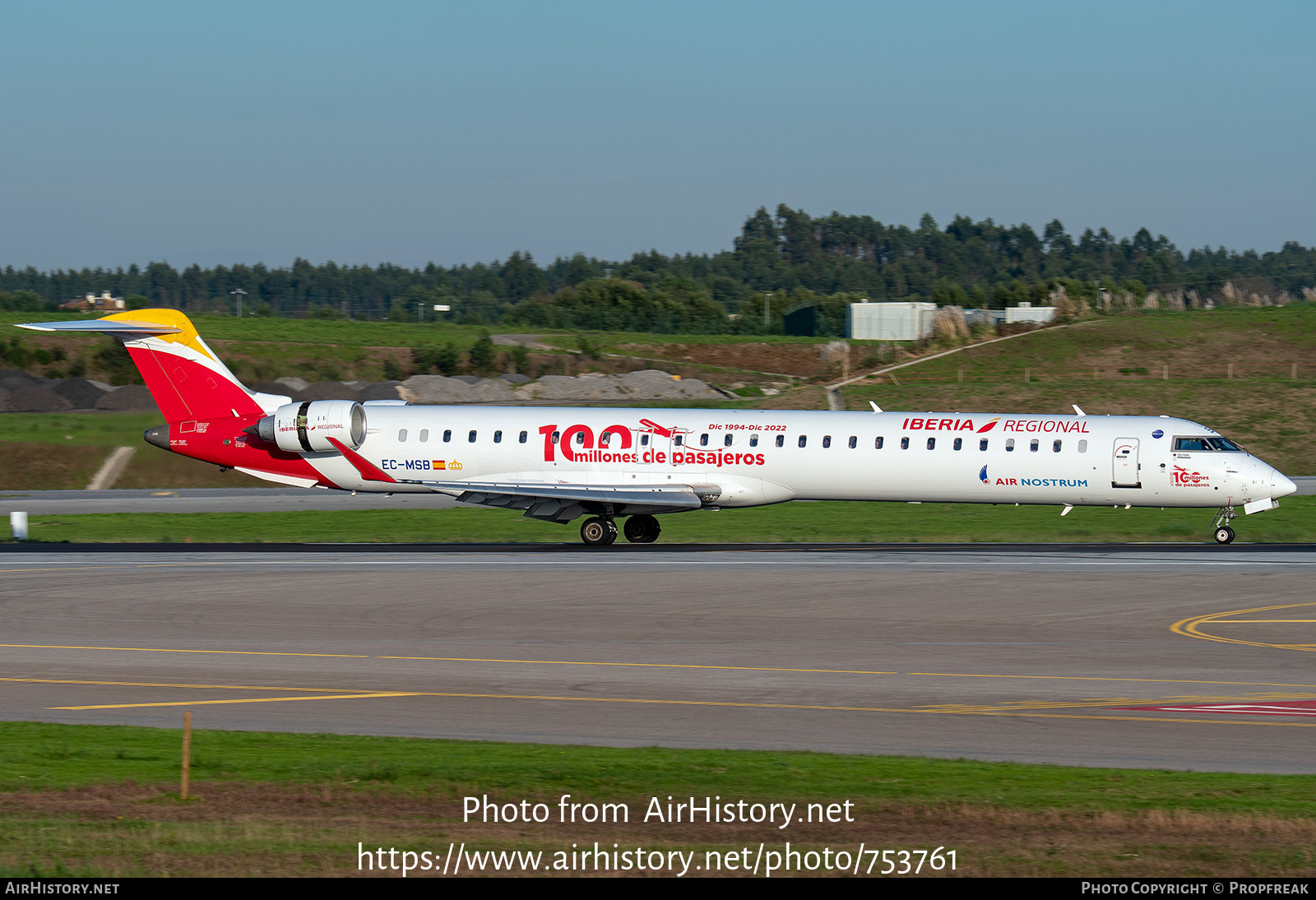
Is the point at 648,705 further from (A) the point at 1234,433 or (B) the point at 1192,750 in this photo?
(A) the point at 1234,433

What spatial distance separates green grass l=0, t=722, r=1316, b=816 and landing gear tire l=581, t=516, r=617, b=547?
1907 cm

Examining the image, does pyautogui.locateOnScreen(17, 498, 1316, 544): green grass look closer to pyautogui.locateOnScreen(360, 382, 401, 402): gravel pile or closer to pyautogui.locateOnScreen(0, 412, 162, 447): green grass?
pyautogui.locateOnScreen(0, 412, 162, 447): green grass

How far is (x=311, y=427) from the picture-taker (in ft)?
110

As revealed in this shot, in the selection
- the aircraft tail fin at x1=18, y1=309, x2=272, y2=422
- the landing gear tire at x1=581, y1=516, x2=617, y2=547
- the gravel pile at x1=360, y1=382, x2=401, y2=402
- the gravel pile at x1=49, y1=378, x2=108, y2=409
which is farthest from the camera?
the gravel pile at x1=360, y1=382, x2=401, y2=402

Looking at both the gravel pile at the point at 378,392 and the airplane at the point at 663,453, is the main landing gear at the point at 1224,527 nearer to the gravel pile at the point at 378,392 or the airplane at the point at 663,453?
the airplane at the point at 663,453

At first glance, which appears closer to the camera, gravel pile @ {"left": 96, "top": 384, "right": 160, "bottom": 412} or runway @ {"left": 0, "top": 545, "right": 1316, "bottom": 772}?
runway @ {"left": 0, "top": 545, "right": 1316, "bottom": 772}

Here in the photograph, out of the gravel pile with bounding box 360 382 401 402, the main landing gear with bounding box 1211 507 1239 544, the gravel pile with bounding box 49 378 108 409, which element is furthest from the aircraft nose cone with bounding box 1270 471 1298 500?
the gravel pile with bounding box 49 378 108 409

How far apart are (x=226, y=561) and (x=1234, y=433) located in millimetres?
45050

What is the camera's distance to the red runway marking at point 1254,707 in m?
15.3

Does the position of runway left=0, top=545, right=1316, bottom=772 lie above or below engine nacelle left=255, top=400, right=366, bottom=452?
below

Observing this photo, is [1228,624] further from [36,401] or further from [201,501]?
[36,401]

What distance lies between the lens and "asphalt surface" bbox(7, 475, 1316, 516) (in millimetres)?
43469

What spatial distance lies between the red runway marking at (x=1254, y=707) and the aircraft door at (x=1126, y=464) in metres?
16.3

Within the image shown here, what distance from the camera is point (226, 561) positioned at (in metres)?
30.1
